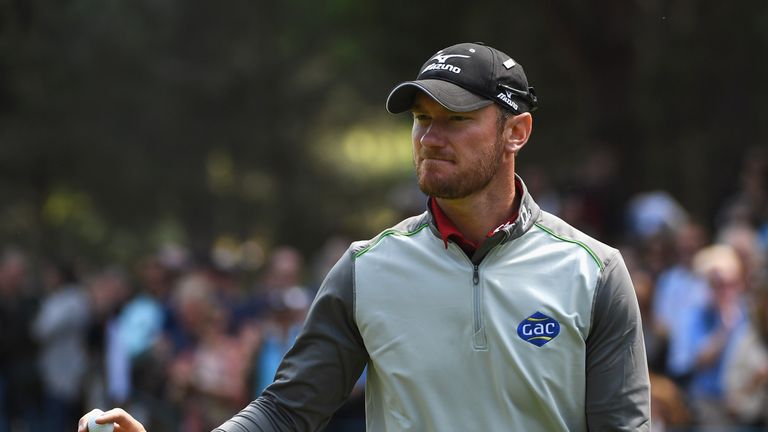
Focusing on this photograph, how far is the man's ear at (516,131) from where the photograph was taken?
4094 mm

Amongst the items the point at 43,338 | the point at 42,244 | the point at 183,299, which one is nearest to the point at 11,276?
the point at 43,338

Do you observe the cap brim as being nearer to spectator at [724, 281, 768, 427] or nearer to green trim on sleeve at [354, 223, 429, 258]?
green trim on sleeve at [354, 223, 429, 258]

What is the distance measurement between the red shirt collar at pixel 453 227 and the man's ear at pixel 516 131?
0.16 meters

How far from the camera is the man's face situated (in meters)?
3.98

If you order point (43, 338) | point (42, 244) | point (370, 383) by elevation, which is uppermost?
point (370, 383)

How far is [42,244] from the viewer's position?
31.6 m

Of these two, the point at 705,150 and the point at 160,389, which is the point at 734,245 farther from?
the point at 705,150

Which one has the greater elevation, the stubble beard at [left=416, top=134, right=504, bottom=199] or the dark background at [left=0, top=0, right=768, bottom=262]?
the stubble beard at [left=416, top=134, right=504, bottom=199]

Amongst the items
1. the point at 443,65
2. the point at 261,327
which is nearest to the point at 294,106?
the point at 261,327

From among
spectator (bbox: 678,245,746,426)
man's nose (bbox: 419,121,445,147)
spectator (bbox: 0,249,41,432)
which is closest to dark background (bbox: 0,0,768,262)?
spectator (bbox: 0,249,41,432)

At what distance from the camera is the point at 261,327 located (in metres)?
11.7

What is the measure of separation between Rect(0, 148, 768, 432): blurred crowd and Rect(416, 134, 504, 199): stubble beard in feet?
17.9

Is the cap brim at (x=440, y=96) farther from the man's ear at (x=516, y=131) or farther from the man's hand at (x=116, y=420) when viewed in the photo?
the man's hand at (x=116, y=420)

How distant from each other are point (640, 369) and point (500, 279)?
49 cm
